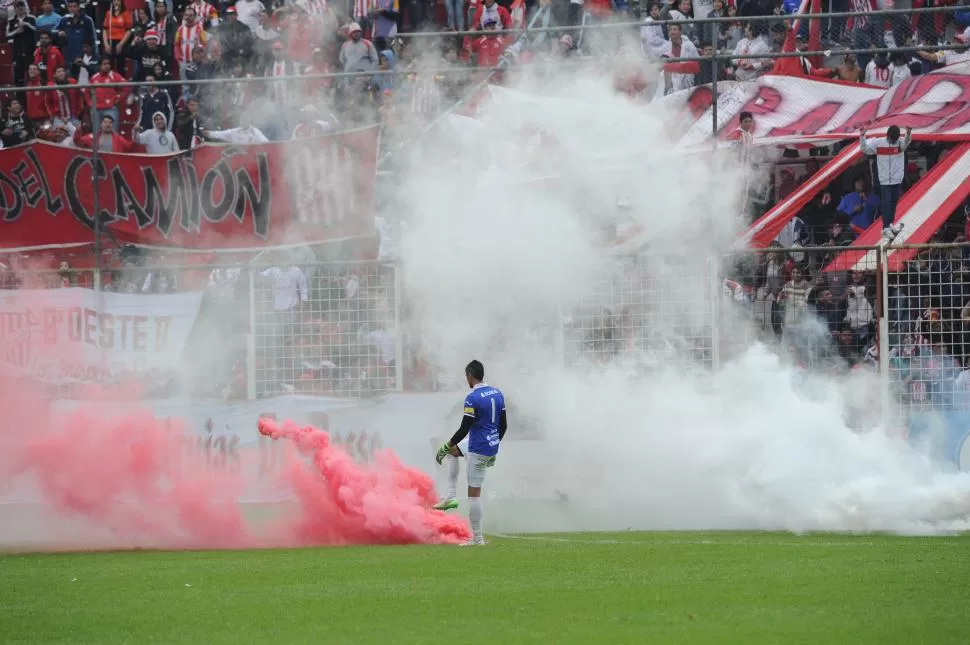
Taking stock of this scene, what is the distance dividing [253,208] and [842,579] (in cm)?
959

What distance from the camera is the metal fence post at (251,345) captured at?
56.4 ft

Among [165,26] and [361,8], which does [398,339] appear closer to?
[361,8]

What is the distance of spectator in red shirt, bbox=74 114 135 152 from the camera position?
17.4 meters

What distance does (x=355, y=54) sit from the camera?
17906mm

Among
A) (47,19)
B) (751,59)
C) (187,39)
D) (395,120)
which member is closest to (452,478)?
(395,120)

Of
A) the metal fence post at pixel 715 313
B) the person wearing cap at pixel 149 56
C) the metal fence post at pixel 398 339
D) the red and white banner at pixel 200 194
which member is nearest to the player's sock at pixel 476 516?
the metal fence post at pixel 398 339

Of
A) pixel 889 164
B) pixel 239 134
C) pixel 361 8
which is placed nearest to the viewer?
pixel 889 164

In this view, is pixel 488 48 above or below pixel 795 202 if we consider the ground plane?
above

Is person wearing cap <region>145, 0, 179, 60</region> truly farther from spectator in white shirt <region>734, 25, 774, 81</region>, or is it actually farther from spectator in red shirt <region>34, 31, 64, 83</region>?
spectator in white shirt <region>734, 25, 774, 81</region>

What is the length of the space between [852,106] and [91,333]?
34.4ft

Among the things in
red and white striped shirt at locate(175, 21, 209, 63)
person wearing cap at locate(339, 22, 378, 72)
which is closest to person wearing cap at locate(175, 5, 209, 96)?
red and white striped shirt at locate(175, 21, 209, 63)

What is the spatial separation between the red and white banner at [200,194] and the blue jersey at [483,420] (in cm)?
373

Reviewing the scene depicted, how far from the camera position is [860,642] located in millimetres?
7617

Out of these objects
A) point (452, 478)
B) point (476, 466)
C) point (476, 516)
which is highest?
point (476, 466)
